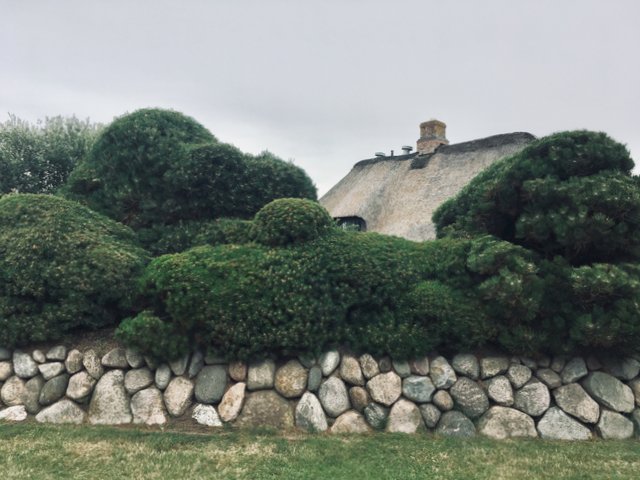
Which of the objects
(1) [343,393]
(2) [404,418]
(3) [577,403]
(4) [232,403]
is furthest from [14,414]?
(3) [577,403]

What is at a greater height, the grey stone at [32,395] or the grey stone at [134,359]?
the grey stone at [134,359]

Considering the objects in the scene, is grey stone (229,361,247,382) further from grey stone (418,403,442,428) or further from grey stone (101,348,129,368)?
grey stone (418,403,442,428)

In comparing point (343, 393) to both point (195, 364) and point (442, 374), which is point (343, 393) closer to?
point (442, 374)

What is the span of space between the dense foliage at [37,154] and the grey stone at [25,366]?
27.7ft

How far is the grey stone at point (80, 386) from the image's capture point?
6.93 metres

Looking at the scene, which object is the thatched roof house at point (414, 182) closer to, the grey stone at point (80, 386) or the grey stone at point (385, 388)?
the grey stone at point (385, 388)

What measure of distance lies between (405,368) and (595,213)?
341cm

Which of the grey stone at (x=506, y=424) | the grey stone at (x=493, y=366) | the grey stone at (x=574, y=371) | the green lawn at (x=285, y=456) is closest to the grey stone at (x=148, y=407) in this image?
the green lawn at (x=285, y=456)

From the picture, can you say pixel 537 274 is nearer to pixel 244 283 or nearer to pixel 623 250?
pixel 623 250

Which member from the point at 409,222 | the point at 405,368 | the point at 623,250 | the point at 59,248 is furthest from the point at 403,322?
the point at 409,222

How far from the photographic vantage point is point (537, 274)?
7.16 metres

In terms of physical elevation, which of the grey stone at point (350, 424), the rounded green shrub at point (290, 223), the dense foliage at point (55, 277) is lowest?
the grey stone at point (350, 424)

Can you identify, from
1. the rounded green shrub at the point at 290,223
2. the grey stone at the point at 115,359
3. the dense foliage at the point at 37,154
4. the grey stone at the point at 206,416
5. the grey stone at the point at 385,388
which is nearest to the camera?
the grey stone at the point at 206,416

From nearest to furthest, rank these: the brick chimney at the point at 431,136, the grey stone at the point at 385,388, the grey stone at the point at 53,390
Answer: the grey stone at the point at 385,388 → the grey stone at the point at 53,390 → the brick chimney at the point at 431,136
